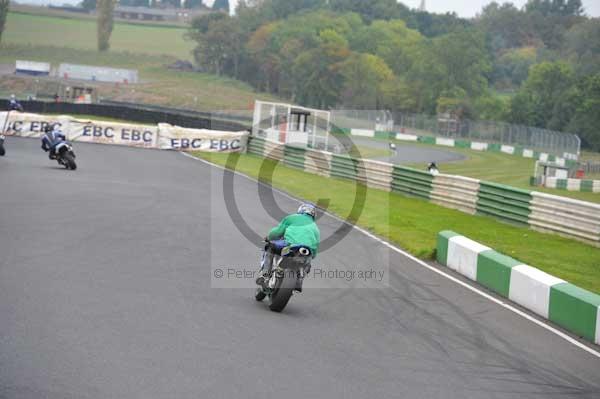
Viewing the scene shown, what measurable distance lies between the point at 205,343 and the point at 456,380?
244cm

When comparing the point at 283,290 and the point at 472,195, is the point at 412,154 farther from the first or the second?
the point at 283,290

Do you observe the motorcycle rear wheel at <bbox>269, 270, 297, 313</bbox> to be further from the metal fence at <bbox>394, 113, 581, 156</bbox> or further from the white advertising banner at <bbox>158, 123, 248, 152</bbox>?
the metal fence at <bbox>394, 113, 581, 156</bbox>

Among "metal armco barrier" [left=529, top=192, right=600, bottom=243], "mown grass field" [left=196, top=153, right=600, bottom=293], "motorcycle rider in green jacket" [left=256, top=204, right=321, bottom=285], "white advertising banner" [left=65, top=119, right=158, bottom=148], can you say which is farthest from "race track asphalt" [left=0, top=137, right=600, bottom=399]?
"white advertising banner" [left=65, top=119, right=158, bottom=148]

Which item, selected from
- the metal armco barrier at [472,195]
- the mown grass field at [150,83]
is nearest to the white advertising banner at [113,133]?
the metal armco barrier at [472,195]

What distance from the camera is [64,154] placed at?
1035 inches

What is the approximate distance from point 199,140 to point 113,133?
13.2 ft

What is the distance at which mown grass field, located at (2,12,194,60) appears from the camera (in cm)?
11394

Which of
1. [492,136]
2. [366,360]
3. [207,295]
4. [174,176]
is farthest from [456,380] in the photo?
[492,136]

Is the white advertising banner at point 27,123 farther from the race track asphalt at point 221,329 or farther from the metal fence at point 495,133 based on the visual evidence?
the metal fence at point 495,133

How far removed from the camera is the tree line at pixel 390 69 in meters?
98.4

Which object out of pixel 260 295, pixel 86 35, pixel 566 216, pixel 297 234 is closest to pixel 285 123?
pixel 566 216

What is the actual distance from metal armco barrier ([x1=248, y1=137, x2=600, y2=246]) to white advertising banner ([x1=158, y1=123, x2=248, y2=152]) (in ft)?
19.0

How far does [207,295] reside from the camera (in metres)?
11.2

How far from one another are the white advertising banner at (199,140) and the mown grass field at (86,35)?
74.6 metres
